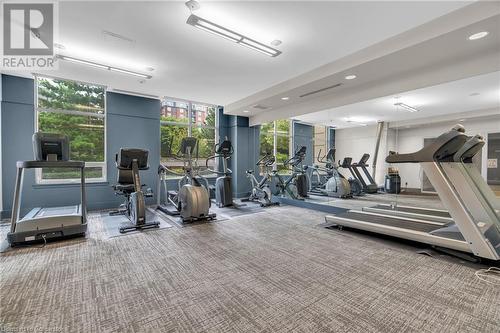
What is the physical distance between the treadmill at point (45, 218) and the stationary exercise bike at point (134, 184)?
2.33ft

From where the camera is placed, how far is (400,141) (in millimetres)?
4652

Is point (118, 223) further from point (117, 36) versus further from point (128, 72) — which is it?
point (117, 36)

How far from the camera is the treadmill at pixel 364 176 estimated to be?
16.8ft

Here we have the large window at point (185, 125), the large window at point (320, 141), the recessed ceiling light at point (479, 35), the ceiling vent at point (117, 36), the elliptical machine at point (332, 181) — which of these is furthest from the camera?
the large window at point (185, 125)

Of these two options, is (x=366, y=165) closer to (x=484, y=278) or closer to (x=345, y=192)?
(x=345, y=192)

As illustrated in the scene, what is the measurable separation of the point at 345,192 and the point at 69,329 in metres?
5.48

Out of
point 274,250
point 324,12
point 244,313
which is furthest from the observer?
point 274,250

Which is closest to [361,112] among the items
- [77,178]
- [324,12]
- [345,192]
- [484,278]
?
[345,192]

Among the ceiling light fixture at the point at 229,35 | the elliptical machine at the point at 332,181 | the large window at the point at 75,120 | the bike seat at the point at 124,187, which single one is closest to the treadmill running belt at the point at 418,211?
the elliptical machine at the point at 332,181

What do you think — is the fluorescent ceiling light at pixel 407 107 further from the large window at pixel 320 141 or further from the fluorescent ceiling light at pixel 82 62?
the fluorescent ceiling light at pixel 82 62

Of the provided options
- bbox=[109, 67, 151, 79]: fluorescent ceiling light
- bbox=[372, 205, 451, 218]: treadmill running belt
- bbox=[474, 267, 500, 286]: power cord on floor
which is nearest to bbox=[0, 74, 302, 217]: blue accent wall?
bbox=[109, 67, 151, 79]: fluorescent ceiling light

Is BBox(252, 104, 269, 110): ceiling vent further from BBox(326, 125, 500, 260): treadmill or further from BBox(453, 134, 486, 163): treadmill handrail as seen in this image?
BBox(453, 134, 486, 163): treadmill handrail

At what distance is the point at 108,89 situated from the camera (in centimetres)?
545

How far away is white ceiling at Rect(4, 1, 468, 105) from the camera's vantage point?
8.40 feet
